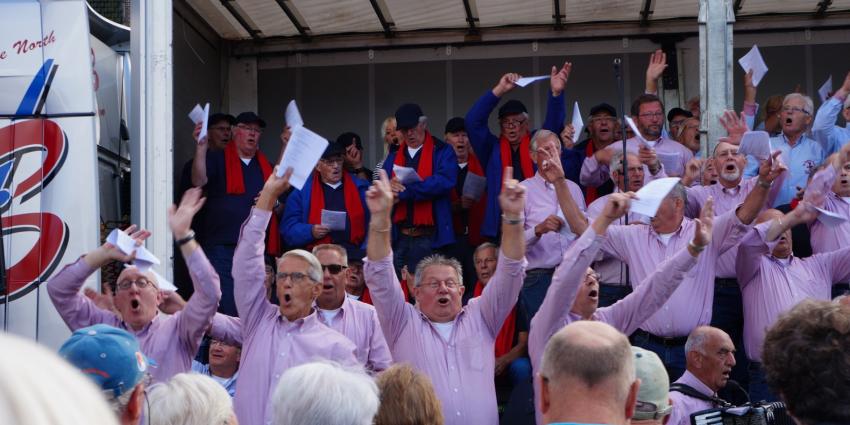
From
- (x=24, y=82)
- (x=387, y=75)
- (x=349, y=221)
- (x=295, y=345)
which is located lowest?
(x=295, y=345)

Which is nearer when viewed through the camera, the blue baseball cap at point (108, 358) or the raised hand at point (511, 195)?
the blue baseball cap at point (108, 358)

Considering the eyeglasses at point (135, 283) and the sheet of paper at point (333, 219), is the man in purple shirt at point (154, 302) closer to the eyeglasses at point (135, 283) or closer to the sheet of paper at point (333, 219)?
the eyeglasses at point (135, 283)

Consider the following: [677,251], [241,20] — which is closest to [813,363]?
[677,251]

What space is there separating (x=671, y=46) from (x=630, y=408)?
376 inches

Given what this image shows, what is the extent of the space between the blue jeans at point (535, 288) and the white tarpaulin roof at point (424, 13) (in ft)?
12.7

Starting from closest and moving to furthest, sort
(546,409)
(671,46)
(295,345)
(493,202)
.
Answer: (546,409), (295,345), (493,202), (671,46)

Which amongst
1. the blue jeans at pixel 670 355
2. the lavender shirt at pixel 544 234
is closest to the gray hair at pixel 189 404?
the blue jeans at pixel 670 355

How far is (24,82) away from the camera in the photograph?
20.2 feet

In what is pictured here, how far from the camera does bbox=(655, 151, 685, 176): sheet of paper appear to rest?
26.9ft

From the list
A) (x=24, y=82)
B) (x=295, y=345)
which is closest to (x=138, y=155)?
(x=24, y=82)

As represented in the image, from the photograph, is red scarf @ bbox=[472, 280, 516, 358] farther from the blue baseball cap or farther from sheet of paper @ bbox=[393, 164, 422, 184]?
the blue baseball cap

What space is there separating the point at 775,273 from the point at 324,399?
4.53 metres

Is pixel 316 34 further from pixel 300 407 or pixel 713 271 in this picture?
pixel 300 407

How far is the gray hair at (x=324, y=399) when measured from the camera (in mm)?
3100
